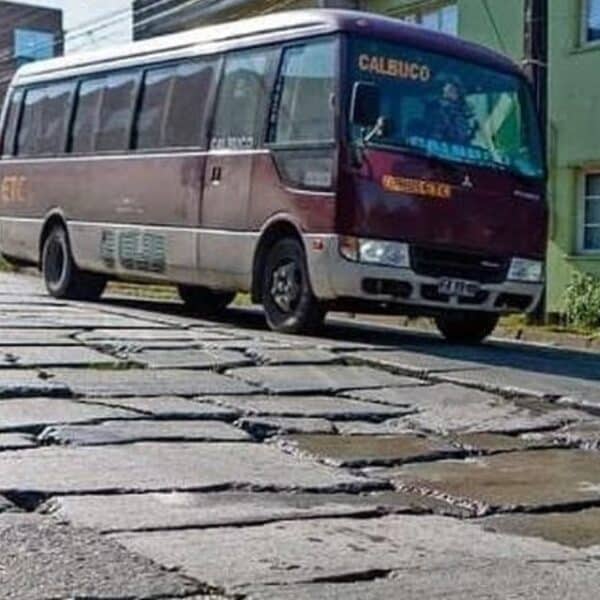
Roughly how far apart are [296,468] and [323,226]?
19.8ft

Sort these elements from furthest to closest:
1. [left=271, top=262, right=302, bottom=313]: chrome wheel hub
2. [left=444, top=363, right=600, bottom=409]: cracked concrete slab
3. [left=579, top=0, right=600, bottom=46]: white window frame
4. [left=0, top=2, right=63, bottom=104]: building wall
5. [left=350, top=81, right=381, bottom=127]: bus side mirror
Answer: [left=0, top=2, right=63, bottom=104]: building wall < [left=579, top=0, right=600, bottom=46]: white window frame < [left=271, top=262, right=302, bottom=313]: chrome wheel hub < [left=350, top=81, right=381, bottom=127]: bus side mirror < [left=444, top=363, right=600, bottom=409]: cracked concrete slab

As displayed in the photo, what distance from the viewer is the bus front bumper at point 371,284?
11648mm

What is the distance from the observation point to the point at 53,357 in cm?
927

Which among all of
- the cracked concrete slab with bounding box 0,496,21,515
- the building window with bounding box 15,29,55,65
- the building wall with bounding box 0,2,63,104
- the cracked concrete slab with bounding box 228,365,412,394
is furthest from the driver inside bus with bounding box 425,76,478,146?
the building wall with bounding box 0,2,63,104

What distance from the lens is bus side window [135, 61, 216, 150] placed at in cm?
1388

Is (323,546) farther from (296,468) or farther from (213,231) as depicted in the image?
(213,231)

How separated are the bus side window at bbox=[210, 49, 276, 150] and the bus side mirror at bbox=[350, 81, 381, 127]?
1362 mm

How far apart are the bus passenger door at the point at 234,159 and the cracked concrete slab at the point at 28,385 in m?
4.76

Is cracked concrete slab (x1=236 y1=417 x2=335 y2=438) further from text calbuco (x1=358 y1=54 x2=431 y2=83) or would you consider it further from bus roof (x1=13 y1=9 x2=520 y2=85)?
bus roof (x1=13 y1=9 x2=520 y2=85)

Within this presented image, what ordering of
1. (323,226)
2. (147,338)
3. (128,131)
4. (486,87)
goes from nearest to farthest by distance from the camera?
(147,338), (323,226), (486,87), (128,131)

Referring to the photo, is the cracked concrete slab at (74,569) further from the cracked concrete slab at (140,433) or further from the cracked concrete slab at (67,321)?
the cracked concrete slab at (67,321)

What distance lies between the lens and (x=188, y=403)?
24.7 feet

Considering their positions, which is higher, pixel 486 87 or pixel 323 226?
pixel 486 87

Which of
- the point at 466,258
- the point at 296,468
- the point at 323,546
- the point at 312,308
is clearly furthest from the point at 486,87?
the point at 323,546
